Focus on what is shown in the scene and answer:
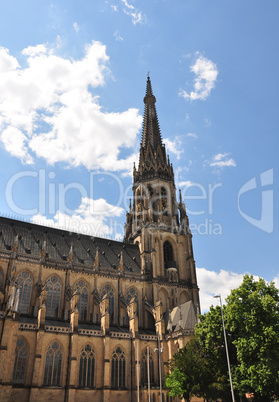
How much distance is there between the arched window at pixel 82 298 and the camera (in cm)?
4659

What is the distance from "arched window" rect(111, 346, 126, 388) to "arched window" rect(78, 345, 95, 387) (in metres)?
2.62

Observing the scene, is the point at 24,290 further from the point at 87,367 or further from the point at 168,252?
the point at 168,252

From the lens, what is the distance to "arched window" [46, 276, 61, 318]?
4454 centimetres

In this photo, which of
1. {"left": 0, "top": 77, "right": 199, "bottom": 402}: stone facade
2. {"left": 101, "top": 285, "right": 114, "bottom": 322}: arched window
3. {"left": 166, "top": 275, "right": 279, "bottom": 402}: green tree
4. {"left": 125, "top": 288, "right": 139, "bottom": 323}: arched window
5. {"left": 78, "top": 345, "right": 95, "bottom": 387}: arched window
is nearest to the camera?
{"left": 166, "top": 275, "right": 279, "bottom": 402}: green tree

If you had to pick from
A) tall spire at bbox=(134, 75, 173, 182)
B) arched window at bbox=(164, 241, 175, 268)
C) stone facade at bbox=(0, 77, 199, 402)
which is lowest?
stone facade at bbox=(0, 77, 199, 402)

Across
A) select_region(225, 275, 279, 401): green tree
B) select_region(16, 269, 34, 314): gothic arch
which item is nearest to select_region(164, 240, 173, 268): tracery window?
select_region(16, 269, 34, 314): gothic arch

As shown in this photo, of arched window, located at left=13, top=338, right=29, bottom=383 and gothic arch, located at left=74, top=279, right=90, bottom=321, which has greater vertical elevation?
gothic arch, located at left=74, top=279, right=90, bottom=321

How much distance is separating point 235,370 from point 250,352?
2251 millimetres

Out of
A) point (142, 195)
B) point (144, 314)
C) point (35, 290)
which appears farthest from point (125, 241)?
point (35, 290)

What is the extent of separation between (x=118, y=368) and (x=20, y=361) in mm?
11631

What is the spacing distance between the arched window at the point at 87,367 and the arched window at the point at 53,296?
7184mm

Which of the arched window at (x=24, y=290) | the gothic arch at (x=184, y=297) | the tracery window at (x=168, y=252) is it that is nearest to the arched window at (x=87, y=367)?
the arched window at (x=24, y=290)

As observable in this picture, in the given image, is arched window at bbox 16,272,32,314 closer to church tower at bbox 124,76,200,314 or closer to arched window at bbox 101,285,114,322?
arched window at bbox 101,285,114,322

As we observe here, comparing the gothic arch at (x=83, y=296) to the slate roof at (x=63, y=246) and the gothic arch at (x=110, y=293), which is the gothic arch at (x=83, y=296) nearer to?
the gothic arch at (x=110, y=293)
